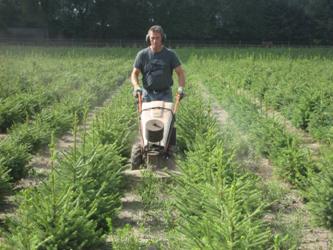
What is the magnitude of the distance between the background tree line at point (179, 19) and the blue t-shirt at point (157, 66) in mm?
54702

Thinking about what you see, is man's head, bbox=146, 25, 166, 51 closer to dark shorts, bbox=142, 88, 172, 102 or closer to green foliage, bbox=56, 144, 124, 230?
dark shorts, bbox=142, 88, 172, 102

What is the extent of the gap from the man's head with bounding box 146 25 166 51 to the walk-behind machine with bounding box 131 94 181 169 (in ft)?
2.78

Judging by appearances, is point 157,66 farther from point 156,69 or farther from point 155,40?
point 155,40

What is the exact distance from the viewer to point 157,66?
25.4 ft

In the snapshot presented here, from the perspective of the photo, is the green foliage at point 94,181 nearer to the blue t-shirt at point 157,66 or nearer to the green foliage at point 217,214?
Result: the green foliage at point 217,214

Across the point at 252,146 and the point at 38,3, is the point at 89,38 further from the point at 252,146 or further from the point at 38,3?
the point at 252,146

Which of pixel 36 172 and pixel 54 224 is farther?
pixel 36 172

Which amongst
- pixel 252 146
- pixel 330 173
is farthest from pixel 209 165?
pixel 252 146

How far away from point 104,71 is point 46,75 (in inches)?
138

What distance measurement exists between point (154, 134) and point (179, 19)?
58.1 meters

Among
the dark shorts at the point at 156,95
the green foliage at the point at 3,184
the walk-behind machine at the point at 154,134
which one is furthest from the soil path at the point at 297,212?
the green foliage at the point at 3,184

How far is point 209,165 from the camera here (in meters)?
4.88

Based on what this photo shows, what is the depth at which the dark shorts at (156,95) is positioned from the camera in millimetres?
7717

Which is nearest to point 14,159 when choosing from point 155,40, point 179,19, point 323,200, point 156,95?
point 156,95
